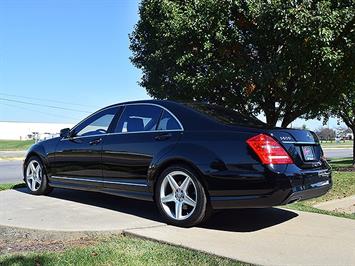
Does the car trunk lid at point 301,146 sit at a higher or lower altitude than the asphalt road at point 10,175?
higher

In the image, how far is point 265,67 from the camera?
10242 mm

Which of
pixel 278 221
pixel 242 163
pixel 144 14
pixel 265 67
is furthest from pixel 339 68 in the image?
pixel 242 163

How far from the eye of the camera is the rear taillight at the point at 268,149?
504 centimetres

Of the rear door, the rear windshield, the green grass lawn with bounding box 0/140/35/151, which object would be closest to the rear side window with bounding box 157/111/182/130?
the rear door

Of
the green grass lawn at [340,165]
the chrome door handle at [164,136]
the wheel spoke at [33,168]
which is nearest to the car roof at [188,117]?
the chrome door handle at [164,136]

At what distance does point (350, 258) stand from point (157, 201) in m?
2.32

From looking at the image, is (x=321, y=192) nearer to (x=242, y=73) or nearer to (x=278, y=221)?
(x=278, y=221)

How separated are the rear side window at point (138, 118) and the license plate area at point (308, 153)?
1856 millimetres

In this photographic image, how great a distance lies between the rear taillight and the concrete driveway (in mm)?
829

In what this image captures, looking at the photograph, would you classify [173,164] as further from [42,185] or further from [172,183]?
[42,185]

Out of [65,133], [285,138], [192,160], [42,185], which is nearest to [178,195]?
[192,160]

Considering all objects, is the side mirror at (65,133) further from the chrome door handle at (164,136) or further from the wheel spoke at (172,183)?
the wheel spoke at (172,183)

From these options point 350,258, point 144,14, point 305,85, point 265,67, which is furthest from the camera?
point 144,14

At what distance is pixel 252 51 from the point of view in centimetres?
1131
